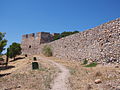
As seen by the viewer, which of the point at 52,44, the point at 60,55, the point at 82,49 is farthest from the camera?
the point at 52,44

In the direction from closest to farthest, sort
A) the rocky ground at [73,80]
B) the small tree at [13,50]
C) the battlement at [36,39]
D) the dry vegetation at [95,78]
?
the dry vegetation at [95,78], the rocky ground at [73,80], the small tree at [13,50], the battlement at [36,39]

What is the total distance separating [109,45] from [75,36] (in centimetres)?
762

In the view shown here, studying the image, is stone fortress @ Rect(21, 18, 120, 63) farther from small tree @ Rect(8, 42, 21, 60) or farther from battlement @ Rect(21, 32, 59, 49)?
battlement @ Rect(21, 32, 59, 49)

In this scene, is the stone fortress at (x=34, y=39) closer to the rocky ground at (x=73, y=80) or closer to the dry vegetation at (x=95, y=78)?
the rocky ground at (x=73, y=80)

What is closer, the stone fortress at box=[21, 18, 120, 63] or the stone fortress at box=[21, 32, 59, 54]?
the stone fortress at box=[21, 18, 120, 63]

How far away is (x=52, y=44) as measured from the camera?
30.5 m

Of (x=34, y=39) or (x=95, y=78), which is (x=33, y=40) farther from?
(x=95, y=78)

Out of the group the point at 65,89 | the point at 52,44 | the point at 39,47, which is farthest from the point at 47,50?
the point at 65,89

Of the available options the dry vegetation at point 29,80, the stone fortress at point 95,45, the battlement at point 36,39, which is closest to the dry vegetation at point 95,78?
the dry vegetation at point 29,80

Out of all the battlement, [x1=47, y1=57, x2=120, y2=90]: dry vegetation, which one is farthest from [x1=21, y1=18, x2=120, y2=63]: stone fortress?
the battlement

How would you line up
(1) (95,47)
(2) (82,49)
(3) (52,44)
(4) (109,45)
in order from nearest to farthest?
(4) (109,45)
(1) (95,47)
(2) (82,49)
(3) (52,44)

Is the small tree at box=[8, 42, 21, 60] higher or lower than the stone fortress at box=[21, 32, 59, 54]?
lower

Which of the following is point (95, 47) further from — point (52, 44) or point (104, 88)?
point (52, 44)

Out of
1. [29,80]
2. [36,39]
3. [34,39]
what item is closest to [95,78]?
[29,80]
